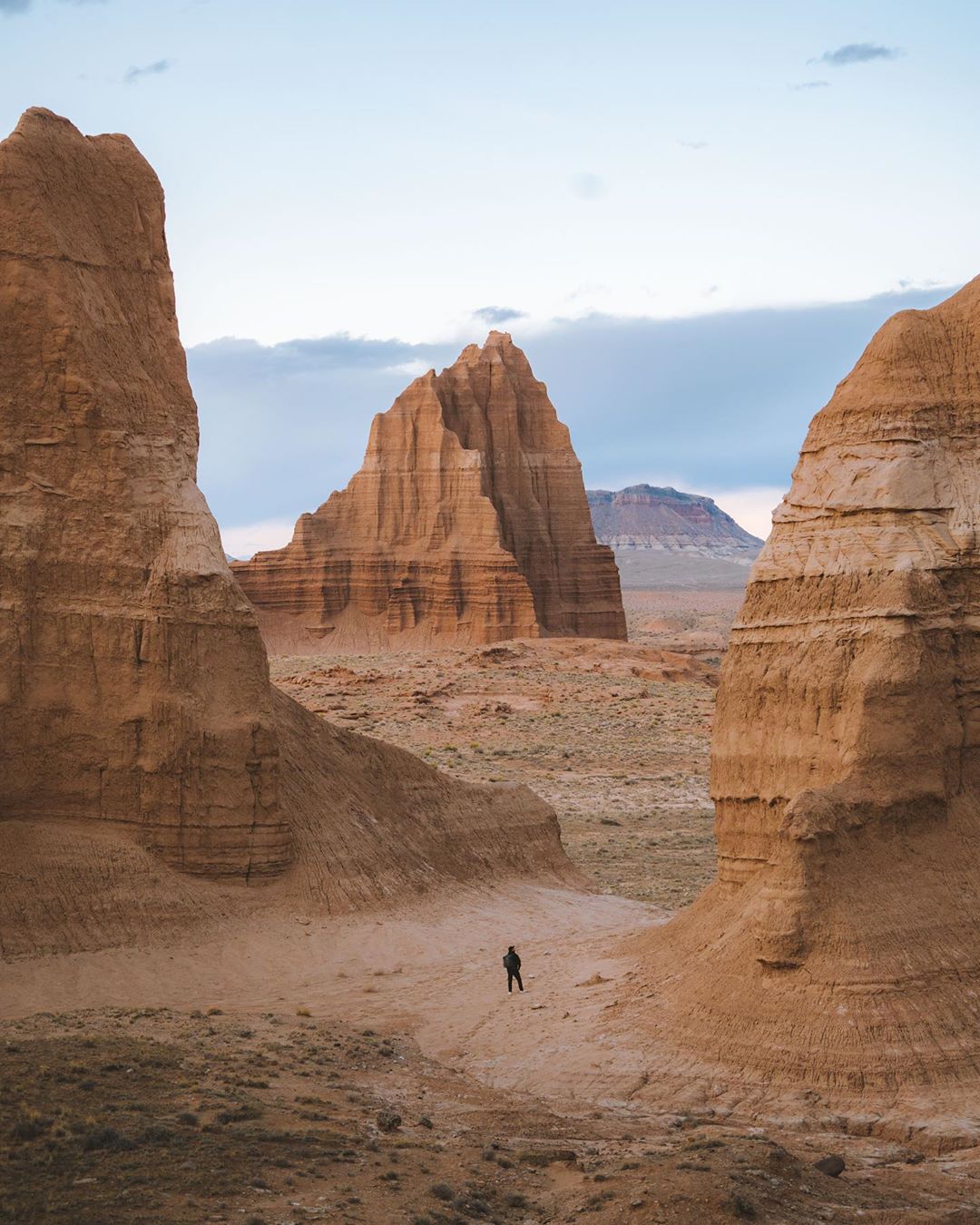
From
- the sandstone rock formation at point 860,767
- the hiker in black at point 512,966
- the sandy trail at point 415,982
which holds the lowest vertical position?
the sandy trail at point 415,982

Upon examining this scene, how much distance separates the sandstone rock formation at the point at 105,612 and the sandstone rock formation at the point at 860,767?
24.2ft

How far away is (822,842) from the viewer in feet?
64.1

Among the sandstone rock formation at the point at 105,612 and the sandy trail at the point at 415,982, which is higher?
the sandstone rock formation at the point at 105,612

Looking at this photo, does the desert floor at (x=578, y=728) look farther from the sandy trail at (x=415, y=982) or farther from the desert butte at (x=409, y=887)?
the desert butte at (x=409, y=887)

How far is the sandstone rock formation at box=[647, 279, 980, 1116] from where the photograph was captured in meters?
19.0

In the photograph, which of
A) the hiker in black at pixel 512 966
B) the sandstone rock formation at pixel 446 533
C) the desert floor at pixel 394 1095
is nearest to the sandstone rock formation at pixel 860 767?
the desert floor at pixel 394 1095

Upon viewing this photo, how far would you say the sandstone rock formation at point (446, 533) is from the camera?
89938mm

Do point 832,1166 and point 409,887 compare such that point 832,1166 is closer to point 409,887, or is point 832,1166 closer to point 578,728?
point 409,887

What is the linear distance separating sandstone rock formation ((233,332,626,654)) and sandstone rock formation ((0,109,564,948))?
59.2 m

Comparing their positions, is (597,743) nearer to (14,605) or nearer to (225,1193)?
(14,605)

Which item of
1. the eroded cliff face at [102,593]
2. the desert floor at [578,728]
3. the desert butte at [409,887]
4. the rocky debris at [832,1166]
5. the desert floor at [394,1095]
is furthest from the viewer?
the desert floor at [578,728]

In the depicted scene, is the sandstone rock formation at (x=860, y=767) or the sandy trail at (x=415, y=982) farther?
the sandy trail at (x=415, y=982)

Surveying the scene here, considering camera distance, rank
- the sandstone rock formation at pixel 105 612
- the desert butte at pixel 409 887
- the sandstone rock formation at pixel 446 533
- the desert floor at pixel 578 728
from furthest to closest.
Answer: the sandstone rock formation at pixel 446 533 < the desert floor at pixel 578 728 < the sandstone rock formation at pixel 105 612 < the desert butte at pixel 409 887

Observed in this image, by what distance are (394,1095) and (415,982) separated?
6392 millimetres
